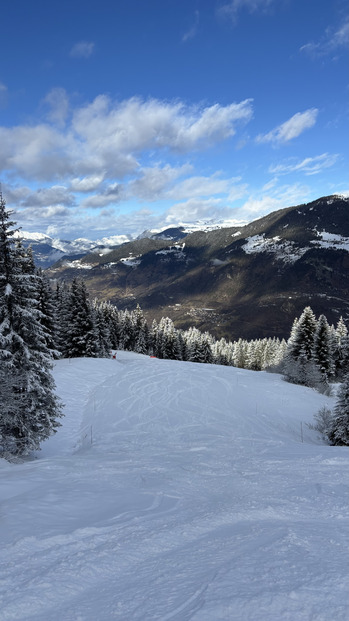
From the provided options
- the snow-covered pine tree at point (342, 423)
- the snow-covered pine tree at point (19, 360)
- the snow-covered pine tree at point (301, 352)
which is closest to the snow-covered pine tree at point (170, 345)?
→ the snow-covered pine tree at point (301, 352)

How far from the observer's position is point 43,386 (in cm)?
1364

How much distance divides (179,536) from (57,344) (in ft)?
130

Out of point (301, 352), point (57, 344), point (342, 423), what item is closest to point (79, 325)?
point (57, 344)

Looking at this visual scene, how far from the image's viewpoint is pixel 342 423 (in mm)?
16438

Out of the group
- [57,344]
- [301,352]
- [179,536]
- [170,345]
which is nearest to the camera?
[179,536]

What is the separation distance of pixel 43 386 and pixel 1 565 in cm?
1038

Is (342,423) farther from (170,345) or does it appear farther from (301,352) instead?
(170,345)

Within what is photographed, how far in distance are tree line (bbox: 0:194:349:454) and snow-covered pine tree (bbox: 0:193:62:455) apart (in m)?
0.04

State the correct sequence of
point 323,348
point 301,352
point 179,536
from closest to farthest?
point 179,536
point 323,348
point 301,352

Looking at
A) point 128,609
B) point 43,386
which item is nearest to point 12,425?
point 43,386

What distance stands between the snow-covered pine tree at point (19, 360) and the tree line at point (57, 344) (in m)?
0.04

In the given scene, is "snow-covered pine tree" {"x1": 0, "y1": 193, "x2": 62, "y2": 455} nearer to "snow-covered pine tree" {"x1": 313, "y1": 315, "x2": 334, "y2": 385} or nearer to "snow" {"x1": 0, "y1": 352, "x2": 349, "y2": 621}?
"snow" {"x1": 0, "y1": 352, "x2": 349, "y2": 621}

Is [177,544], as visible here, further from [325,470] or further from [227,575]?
[325,470]

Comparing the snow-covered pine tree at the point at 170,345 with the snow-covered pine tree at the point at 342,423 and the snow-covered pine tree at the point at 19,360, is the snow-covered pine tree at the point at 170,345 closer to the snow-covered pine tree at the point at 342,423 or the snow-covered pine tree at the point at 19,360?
the snow-covered pine tree at the point at 342,423
